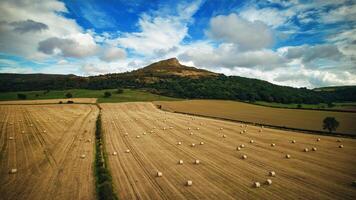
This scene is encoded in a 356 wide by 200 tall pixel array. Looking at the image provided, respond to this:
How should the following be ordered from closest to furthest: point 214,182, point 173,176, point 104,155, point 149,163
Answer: point 214,182
point 173,176
point 149,163
point 104,155

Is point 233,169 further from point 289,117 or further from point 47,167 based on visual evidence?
point 289,117

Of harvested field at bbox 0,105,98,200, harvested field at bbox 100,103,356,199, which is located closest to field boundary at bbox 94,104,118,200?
harvested field at bbox 0,105,98,200

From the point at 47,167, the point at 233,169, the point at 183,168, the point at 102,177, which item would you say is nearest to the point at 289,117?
the point at 233,169

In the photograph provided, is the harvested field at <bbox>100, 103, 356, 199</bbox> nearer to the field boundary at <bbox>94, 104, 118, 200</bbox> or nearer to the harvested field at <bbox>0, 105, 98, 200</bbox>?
the field boundary at <bbox>94, 104, 118, 200</bbox>

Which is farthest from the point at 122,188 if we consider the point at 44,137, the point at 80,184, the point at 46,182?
the point at 44,137

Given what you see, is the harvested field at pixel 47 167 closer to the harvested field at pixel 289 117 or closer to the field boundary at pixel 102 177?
the field boundary at pixel 102 177

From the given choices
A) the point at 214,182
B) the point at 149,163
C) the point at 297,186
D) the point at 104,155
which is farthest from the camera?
the point at 104,155

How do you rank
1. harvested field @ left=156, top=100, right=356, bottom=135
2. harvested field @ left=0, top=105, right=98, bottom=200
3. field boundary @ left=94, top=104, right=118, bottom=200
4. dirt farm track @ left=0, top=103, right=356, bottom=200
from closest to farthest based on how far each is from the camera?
field boundary @ left=94, top=104, right=118, bottom=200
dirt farm track @ left=0, top=103, right=356, bottom=200
harvested field @ left=0, top=105, right=98, bottom=200
harvested field @ left=156, top=100, right=356, bottom=135

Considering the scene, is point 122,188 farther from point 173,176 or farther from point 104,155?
point 104,155
